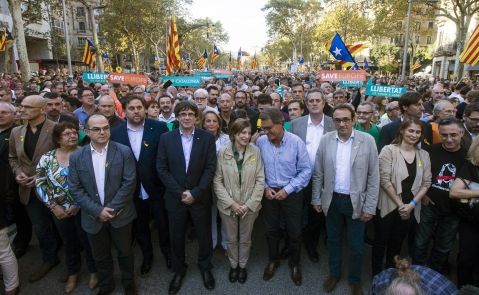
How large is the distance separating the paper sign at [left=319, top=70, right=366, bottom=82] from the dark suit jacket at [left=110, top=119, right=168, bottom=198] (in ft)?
22.1

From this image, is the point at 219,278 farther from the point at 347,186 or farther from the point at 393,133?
the point at 393,133

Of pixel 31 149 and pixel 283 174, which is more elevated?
pixel 31 149

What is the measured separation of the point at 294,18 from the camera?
59594 millimetres

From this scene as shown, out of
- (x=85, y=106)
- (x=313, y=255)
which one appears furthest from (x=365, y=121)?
(x=85, y=106)

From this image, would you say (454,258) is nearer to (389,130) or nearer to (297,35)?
(389,130)

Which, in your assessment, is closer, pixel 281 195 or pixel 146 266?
pixel 281 195

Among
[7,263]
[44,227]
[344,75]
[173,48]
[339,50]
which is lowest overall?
[7,263]

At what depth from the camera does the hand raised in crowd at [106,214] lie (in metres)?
3.21

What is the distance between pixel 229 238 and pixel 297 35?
200 ft

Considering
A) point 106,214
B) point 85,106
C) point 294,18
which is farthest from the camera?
point 294,18

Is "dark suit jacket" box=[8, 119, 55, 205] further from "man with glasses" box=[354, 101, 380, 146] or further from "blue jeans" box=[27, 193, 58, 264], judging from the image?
"man with glasses" box=[354, 101, 380, 146]

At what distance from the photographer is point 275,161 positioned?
11.9 ft

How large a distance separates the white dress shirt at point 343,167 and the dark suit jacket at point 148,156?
6.58ft

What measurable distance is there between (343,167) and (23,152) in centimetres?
357
